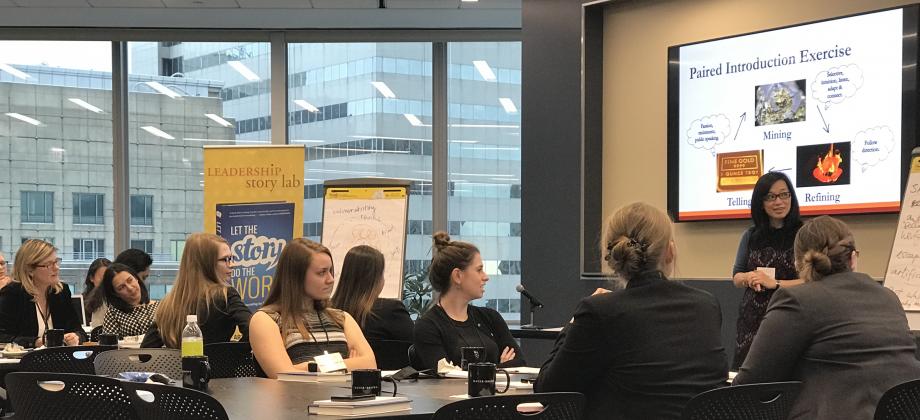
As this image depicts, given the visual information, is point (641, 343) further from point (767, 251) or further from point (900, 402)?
point (767, 251)

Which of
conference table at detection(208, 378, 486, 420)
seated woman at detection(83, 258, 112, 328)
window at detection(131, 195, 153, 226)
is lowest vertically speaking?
seated woman at detection(83, 258, 112, 328)

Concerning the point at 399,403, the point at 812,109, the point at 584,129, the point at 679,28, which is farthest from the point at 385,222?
the point at 399,403

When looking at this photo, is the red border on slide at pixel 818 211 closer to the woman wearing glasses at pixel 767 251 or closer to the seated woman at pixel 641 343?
the woman wearing glasses at pixel 767 251

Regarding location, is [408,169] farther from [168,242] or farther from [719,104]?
[719,104]

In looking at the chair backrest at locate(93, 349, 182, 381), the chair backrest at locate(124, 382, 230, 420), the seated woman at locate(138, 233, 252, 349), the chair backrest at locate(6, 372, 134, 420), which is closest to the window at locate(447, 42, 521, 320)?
the seated woman at locate(138, 233, 252, 349)

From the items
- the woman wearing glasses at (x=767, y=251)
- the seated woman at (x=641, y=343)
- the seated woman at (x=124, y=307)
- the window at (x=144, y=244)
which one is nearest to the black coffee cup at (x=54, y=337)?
the seated woman at (x=124, y=307)

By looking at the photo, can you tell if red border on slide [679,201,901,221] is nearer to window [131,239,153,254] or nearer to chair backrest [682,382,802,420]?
chair backrest [682,382,802,420]

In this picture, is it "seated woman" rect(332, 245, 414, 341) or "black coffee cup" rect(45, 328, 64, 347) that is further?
"black coffee cup" rect(45, 328, 64, 347)

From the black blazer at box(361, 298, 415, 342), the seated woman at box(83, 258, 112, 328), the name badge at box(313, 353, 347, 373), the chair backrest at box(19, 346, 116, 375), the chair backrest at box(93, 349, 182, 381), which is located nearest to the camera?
the chair backrest at box(93, 349, 182, 381)

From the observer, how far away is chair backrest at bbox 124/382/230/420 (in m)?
2.24

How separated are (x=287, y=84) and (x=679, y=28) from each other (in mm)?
4457

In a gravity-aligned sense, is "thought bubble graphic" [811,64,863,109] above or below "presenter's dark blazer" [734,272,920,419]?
above

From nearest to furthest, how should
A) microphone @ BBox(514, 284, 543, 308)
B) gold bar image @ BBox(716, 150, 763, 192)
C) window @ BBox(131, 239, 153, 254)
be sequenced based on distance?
1. microphone @ BBox(514, 284, 543, 308)
2. gold bar image @ BBox(716, 150, 763, 192)
3. window @ BBox(131, 239, 153, 254)

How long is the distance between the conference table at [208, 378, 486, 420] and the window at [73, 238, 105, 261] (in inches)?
265
